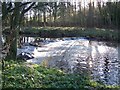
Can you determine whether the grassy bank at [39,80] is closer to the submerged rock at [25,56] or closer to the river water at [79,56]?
the river water at [79,56]

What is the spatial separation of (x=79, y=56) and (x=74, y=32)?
0.51 meters

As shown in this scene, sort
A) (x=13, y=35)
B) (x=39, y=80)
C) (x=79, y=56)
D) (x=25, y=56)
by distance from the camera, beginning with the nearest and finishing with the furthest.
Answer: (x=39, y=80) < (x=79, y=56) < (x=13, y=35) < (x=25, y=56)

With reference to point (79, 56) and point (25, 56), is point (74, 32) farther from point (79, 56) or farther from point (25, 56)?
point (25, 56)

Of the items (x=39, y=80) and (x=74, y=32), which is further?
(x=74, y=32)

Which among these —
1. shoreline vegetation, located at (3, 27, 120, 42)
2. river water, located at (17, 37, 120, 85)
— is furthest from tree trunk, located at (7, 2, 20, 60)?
shoreline vegetation, located at (3, 27, 120, 42)

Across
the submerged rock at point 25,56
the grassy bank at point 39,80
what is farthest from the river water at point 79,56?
the grassy bank at point 39,80

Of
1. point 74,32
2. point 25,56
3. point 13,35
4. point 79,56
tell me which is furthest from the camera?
point 25,56

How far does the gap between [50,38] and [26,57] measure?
2.34ft

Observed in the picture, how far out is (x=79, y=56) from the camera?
334cm

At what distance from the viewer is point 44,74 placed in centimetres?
289

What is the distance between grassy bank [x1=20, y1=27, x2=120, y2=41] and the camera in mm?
2832

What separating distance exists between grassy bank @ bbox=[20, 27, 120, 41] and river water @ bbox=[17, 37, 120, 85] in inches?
3.8

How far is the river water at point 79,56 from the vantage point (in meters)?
3.13

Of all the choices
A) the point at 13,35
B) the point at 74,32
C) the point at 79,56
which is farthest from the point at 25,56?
the point at 74,32
